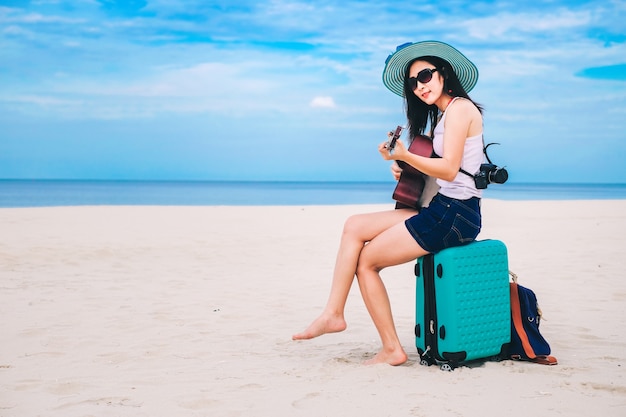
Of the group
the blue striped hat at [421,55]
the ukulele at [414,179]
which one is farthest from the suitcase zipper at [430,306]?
the blue striped hat at [421,55]

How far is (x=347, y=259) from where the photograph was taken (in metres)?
3.80

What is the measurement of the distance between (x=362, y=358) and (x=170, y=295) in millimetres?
2779

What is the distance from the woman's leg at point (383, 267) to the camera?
3688 millimetres

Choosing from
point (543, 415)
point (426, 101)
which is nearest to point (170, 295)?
point (426, 101)

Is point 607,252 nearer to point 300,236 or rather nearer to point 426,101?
point 300,236

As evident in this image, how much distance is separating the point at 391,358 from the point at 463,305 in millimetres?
515

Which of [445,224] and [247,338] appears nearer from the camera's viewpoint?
[445,224]

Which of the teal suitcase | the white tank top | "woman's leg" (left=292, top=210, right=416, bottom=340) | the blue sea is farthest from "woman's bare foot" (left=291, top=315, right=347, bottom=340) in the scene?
the blue sea

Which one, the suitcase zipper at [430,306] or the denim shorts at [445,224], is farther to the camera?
the suitcase zipper at [430,306]

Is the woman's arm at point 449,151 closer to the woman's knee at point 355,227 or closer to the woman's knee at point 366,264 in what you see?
the woman's knee at point 355,227

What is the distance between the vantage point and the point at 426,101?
386 centimetres

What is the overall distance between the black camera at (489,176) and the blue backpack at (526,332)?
2.27ft

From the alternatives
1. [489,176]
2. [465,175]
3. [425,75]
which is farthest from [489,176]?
[425,75]

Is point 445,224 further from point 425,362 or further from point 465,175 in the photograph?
point 425,362
